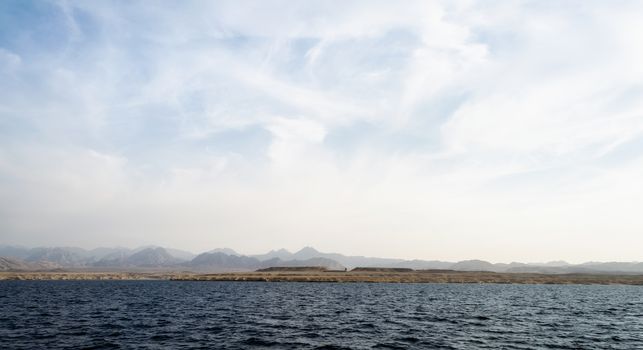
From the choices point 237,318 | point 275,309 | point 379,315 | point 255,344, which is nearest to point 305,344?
point 255,344

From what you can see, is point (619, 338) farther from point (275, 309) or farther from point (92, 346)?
point (92, 346)

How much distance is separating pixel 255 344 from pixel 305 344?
4772mm

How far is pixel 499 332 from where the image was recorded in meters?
47.7

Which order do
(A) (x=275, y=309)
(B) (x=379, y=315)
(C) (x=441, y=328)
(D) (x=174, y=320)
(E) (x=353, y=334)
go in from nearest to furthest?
1. (E) (x=353, y=334)
2. (C) (x=441, y=328)
3. (D) (x=174, y=320)
4. (B) (x=379, y=315)
5. (A) (x=275, y=309)

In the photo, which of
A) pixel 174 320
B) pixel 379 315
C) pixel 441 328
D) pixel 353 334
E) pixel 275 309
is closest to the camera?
pixel 353 334

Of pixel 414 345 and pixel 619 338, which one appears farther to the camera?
pixel 619 338

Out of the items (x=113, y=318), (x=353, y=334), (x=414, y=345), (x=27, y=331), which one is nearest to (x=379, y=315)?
(x=353, y=334)

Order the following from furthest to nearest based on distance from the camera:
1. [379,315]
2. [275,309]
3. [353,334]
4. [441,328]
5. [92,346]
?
[275,309] → [379,315] → [441,328] → [353,334] → [92,346]

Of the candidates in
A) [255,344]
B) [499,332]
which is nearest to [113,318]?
[255,344]

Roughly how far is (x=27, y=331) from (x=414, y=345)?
42.7 m

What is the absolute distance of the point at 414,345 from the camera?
39.7 metres

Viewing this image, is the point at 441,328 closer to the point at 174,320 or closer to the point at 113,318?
the point at 174,320

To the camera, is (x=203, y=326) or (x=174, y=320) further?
(x=174, y=320)

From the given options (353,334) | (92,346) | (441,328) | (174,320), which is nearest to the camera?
(92,346)
